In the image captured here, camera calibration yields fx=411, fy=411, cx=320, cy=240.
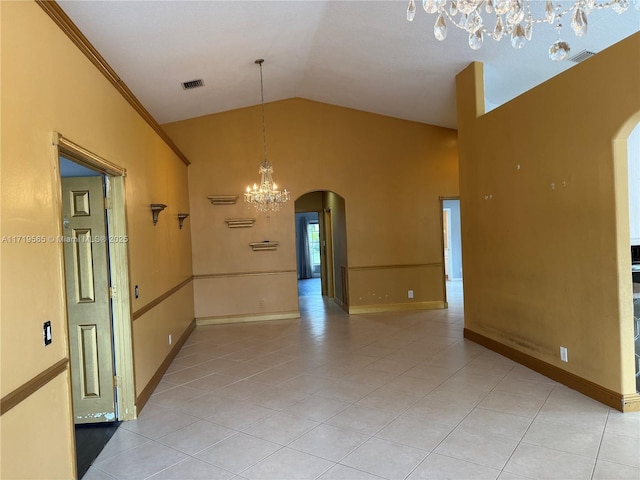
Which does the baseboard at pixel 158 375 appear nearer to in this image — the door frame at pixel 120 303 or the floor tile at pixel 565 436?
Answer: the door frame at pixel 120 303

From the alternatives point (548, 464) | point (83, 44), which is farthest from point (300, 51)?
point (548, 464)

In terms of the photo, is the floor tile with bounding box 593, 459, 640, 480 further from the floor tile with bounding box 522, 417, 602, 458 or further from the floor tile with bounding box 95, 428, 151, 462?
the floor tile with bounding box 95, 428, 151, 462

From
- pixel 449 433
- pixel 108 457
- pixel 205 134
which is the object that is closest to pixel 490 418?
pixel 449 433

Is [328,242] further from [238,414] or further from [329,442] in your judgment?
[329,442]

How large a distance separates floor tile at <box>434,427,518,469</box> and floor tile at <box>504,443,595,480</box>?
2.4 inches

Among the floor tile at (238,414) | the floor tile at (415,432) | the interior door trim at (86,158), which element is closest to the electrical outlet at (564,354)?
the floor tile at (415,432)

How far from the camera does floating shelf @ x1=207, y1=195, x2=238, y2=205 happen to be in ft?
23.1

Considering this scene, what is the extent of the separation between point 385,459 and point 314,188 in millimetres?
5375

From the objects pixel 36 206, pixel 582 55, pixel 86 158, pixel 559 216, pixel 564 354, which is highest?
pixel 582 55

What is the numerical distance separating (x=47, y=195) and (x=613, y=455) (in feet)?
11.9

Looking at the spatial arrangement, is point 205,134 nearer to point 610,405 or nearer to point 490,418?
point 490,418

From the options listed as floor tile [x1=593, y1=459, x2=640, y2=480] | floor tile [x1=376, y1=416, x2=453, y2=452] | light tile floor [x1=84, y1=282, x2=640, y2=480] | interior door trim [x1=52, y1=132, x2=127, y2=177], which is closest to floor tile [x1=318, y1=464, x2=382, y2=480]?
light tile floor [x1=84, y1=282, x2=640, y2=480]

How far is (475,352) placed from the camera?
16.0 feet

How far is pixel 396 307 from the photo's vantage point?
7711 millimetres
